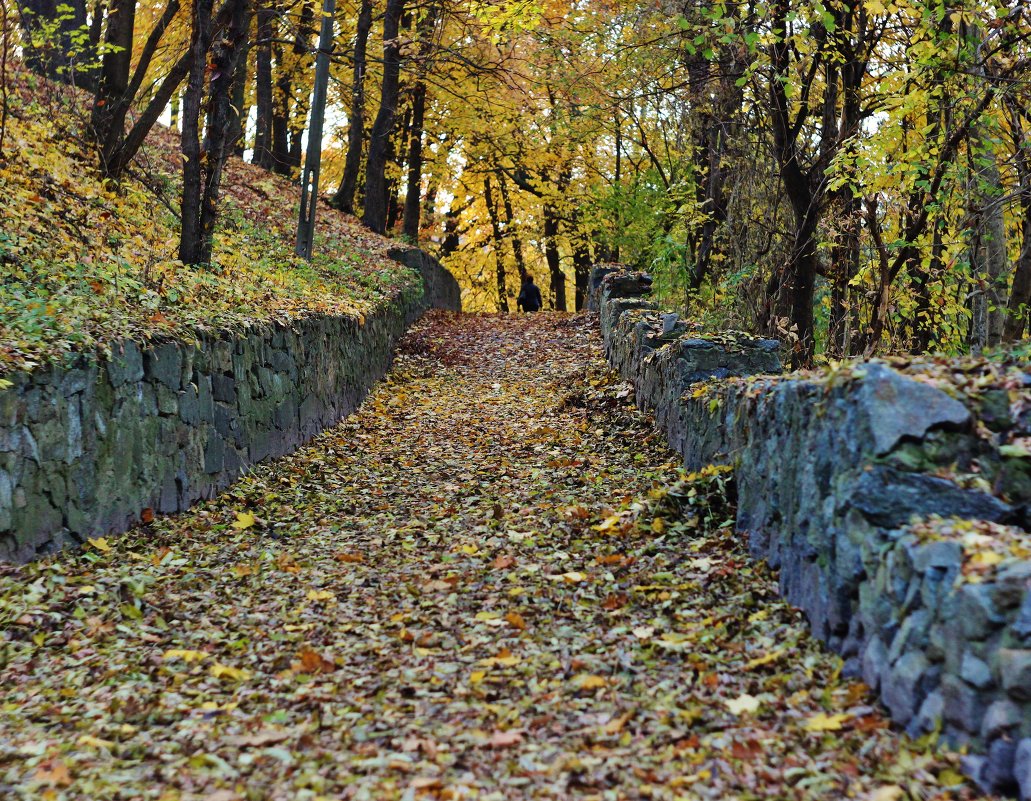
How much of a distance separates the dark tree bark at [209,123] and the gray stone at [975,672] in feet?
26.6

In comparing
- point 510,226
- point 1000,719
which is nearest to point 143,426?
point 1000,719

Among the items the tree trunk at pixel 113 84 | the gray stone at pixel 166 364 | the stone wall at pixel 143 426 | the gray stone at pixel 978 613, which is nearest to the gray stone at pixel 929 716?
the gray stone at pixel 978 613

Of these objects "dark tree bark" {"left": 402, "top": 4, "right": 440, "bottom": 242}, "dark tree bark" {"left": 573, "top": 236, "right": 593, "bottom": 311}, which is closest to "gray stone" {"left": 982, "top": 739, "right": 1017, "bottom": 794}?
"dark tree bark" {"left": 402, "top": 4, "right": 440, "bottom": 242}

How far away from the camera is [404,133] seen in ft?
80.0

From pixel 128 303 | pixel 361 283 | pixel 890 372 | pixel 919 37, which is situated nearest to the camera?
pixel 890 372

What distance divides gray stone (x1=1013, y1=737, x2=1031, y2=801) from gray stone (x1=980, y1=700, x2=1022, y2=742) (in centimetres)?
6

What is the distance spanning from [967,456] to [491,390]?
911 cm

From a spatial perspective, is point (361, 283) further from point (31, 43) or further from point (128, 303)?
point (128, 303)

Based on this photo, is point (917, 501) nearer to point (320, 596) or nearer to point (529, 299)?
point (320, 596)

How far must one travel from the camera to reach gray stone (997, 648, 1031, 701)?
8.77 feet

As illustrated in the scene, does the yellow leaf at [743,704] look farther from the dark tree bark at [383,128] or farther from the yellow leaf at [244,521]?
the dark tree bark at [383,128]

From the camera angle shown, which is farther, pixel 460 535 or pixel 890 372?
pixel 460 535

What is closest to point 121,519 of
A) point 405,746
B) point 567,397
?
point 405,746

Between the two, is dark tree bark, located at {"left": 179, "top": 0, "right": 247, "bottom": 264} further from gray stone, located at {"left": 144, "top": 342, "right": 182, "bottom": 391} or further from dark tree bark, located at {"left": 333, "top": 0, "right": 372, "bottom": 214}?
dark tree bark, located at {"left": 333, "top": 0, "right": 372, "bottom": 214}
